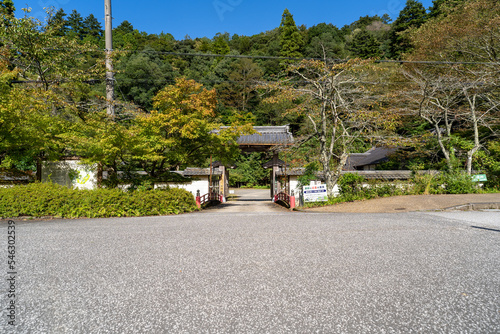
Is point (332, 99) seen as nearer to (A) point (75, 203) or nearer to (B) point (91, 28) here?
(A) point (75, 203)

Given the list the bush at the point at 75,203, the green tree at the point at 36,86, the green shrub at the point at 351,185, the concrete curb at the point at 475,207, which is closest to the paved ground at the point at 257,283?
the bush at the point at 75,203

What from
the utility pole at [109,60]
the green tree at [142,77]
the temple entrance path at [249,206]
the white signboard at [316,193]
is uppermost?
the green tree at [142,77]

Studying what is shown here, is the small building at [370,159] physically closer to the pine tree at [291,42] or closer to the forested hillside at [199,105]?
the forested hillside at [199,105]

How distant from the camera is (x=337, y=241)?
470 cm

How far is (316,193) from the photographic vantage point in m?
11.2

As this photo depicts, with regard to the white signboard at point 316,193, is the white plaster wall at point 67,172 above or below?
above

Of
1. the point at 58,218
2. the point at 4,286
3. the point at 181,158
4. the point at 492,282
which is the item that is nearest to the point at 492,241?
the point at 492,282

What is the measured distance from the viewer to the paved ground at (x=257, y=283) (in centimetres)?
215

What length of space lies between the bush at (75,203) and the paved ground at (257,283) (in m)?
3.14

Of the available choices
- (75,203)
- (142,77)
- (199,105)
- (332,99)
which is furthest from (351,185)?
(142,77)

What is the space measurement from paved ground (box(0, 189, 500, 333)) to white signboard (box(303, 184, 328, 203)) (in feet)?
19.6

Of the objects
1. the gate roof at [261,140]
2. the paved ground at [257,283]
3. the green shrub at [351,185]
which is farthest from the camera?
the gate roof at [261,140]

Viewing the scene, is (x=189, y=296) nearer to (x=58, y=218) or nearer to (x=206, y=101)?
(x=58, y=218)

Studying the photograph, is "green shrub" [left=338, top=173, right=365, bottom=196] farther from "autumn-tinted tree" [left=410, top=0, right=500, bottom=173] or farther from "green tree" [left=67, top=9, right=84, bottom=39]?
"green tree" [left=67, top=9, right=84, bottom=39]
